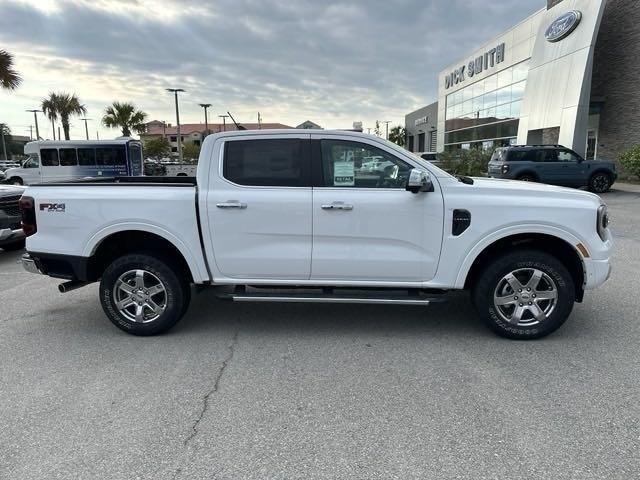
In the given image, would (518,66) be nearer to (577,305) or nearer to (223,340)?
(577,305)

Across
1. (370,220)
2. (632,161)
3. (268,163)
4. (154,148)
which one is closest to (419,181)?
(370,220)

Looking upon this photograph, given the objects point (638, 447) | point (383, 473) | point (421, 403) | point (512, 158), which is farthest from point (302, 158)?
point (512, 158)

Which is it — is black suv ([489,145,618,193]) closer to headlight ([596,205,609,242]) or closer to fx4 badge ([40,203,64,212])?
headlight ([596,205,609,242])

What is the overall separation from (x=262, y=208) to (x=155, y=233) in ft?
3.33

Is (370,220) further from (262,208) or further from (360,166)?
(262,208)

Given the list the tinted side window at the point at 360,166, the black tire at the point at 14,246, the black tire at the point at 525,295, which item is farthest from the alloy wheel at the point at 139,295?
the black tire at the point at 14,246

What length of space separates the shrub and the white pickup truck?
19.8 metres

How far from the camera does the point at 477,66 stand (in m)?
36.7

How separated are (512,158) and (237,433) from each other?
664 inches

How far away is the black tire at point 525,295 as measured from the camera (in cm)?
407

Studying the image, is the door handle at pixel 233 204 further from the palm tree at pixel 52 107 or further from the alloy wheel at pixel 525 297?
the palm tree at pixel 52 107

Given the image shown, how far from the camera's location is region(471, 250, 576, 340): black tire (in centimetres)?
407

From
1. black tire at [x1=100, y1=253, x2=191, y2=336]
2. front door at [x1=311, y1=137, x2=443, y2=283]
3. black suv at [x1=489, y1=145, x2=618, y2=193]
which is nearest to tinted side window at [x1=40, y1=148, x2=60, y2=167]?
black suv at [x1=489, y1=145, x2=618, y2=193]

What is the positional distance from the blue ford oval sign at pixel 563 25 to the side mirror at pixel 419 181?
955 inches
